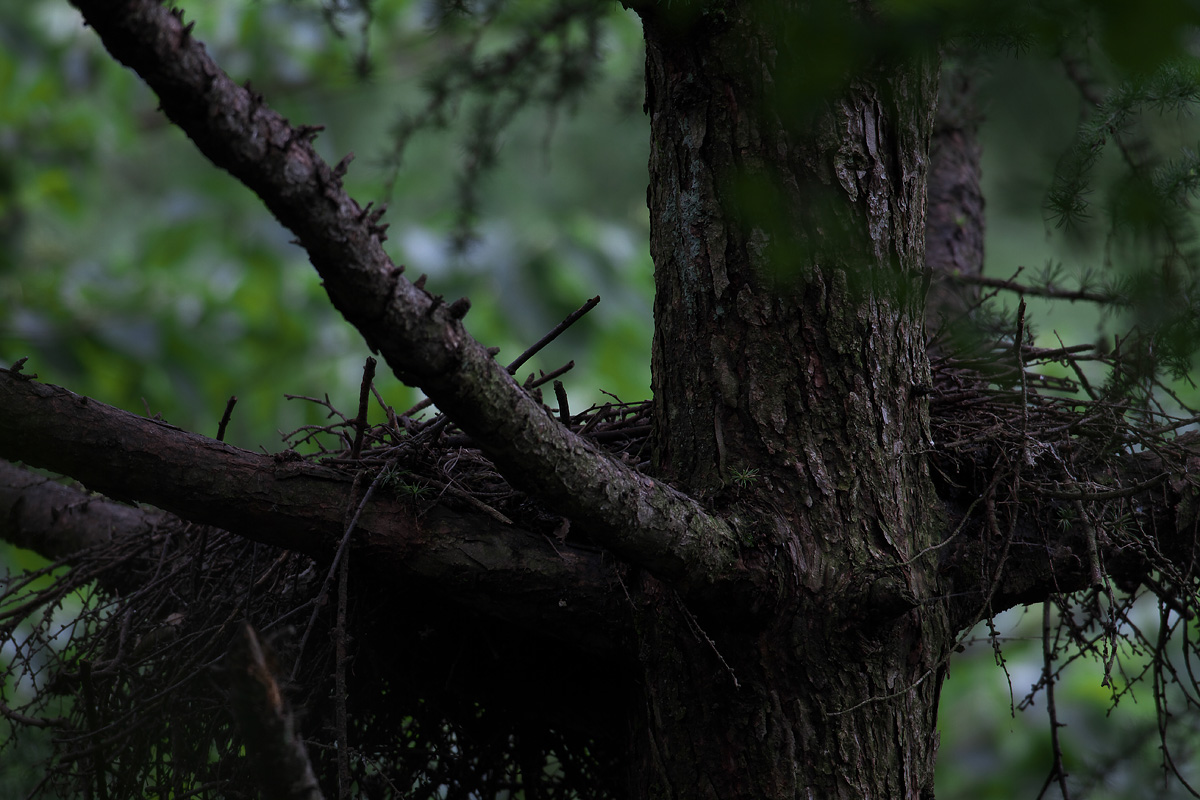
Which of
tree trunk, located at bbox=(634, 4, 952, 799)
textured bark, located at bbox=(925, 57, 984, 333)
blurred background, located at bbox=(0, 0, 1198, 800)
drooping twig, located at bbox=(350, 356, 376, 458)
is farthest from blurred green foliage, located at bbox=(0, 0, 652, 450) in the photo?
drooping twig, located at bbox=(350, 356, 376, 458)

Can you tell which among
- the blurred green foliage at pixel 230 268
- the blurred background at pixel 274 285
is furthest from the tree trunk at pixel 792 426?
the blurred green foliage at pixel 230 268

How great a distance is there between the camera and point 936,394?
160 cm

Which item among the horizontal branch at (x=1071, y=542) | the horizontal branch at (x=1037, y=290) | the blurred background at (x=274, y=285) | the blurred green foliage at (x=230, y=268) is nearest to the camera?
the horizontal branch at (x=1071, y=542)

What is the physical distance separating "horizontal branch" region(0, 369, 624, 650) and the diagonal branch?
25cm

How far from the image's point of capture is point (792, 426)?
1281 mm

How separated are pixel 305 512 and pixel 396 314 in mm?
526

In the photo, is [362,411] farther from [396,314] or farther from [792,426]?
[792,426]

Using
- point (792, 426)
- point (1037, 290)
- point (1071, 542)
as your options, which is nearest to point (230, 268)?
point (1037, 290)

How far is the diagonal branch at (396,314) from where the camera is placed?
27.8 inches

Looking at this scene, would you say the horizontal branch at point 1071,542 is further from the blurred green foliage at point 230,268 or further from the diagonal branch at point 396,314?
the blurred green foliage at point 230,268

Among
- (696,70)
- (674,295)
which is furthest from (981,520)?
(696,70)

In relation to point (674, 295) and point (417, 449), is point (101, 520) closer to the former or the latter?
point (417, 449)

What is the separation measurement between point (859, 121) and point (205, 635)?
1.39 metres

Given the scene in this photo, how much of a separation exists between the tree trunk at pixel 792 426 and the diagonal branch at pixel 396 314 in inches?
6.0
